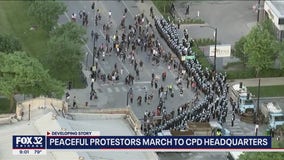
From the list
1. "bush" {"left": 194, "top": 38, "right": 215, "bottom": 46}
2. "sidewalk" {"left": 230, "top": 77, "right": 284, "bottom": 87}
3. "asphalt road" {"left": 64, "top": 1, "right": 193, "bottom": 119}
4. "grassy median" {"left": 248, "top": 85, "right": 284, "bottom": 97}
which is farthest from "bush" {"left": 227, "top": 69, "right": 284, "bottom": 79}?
"bush" {"left": 194, "top": 38, "right": 215, "bottom": 46}

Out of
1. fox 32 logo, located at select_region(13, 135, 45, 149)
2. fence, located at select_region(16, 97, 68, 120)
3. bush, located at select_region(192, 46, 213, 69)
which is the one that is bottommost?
fox 32 logo, located at select_region(13, 135, 45, 149)

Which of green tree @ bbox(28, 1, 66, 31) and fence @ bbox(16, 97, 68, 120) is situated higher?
green tree @ bbox(28, 1, 66, 31)

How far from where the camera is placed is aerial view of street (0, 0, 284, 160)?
95.4m

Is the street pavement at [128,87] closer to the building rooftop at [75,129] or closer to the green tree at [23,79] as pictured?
the green tree at [23,79]

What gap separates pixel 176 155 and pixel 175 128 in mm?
4235

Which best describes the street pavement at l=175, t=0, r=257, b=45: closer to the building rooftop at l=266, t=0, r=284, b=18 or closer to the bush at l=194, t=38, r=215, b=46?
the bush at l=194, t=38, r=215, b=46

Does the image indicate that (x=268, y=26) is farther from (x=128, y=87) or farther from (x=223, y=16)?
(x=128, y=87)

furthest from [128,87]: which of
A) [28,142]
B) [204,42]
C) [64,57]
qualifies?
[28,142]

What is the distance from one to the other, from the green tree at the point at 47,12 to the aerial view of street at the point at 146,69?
0.37ft

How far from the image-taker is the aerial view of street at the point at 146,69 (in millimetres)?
95375

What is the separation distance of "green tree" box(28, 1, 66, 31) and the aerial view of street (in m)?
0.11

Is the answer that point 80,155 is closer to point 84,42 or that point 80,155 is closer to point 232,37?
point 84,42

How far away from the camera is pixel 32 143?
71438 millimetres

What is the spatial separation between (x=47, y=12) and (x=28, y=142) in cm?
5920
